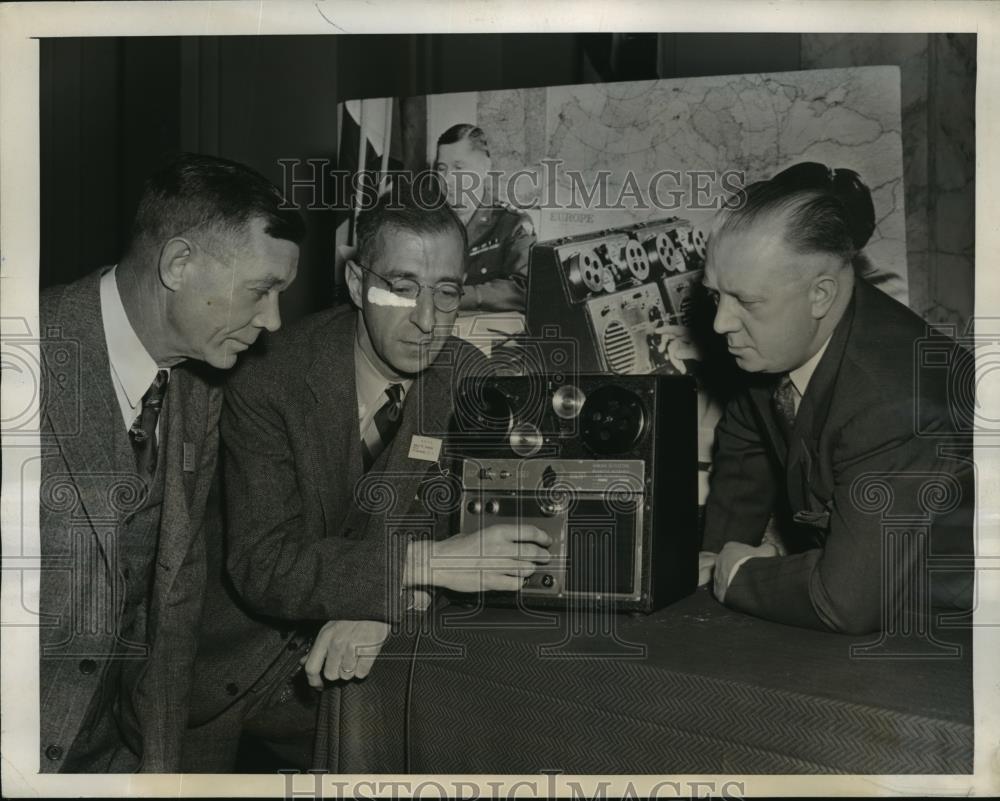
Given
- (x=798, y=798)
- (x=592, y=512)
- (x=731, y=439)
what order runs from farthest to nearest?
(x=731, y=439)
(x=592, y=512)
(x=798, y=798)

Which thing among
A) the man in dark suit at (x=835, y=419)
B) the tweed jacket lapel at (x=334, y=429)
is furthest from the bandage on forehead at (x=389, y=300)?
the man in dark suit at (x=835, y=419)

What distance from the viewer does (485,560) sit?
6.00 ft

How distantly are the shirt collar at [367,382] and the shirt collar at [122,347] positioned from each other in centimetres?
42

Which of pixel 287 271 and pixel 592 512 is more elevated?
pixel 287 271

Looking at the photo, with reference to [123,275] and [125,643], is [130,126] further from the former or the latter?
[125,643]

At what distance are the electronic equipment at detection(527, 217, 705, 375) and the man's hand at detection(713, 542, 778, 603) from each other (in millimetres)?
445

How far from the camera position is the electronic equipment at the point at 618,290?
2195 mm

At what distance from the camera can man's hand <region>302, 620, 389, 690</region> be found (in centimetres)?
188

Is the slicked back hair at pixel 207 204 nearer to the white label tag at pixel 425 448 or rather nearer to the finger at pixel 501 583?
the white label tag at pixel 425 448

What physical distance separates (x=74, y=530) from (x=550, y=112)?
53.7 inches

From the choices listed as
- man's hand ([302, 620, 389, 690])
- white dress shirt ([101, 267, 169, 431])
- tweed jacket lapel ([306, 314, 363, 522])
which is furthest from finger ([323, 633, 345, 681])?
white dress shirt ([101, 267, 169, 431])

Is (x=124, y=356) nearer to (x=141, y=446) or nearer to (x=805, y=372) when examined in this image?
(x=141, y=446)

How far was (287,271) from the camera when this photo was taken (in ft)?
6.59

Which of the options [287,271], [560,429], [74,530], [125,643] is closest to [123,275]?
[287,271]
